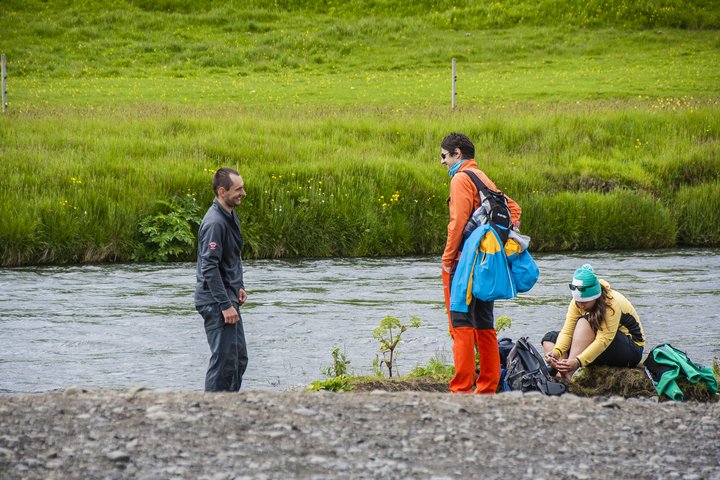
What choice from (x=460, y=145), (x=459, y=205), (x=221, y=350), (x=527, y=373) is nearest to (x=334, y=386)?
(x=221, y=350)

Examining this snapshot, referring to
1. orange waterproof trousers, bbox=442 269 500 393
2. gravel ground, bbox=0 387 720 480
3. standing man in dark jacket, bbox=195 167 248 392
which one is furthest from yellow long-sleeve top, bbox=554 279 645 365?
standing man in dark jacket, bbox=195 167 248 392

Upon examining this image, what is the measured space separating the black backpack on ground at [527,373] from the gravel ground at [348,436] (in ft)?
3.73

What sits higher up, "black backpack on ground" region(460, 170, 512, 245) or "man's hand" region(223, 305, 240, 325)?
"black backpack on ground" region(460, 170, 512, 245)

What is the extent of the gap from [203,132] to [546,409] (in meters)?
16.2

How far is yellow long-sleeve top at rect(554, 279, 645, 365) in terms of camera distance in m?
8.81

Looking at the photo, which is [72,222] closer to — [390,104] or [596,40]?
[390,104]

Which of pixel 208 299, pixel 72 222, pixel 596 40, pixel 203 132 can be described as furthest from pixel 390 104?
pixel 208 299

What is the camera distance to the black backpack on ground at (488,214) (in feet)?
26.5

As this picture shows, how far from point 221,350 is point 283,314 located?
216 inches

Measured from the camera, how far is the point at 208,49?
40.5 meters

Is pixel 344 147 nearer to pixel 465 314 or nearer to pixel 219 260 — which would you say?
pixel 465 314

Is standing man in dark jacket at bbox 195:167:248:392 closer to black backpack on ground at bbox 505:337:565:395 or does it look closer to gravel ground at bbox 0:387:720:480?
gravel ground at bbox 0:387:720:480

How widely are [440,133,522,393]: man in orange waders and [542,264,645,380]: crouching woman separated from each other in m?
0.87

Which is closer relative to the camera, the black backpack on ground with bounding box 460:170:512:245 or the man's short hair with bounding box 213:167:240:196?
the man's short hair with bounding box 213:167:240:196
